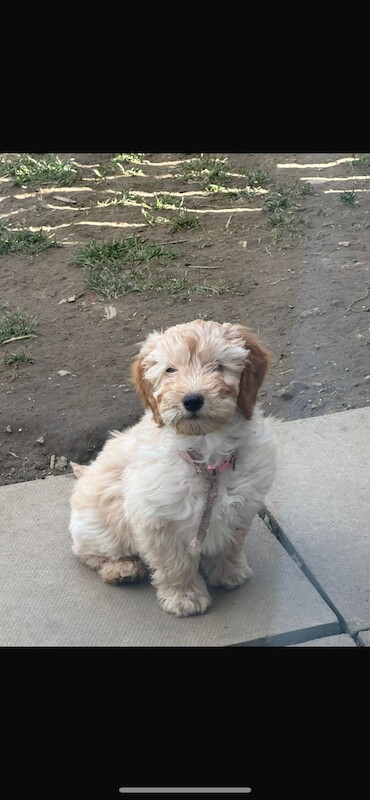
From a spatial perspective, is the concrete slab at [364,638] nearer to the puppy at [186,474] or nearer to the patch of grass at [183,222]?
the puppy at [186,474]

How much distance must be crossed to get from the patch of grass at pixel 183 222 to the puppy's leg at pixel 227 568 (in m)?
2.87

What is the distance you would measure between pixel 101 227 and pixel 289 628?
3.37 metres

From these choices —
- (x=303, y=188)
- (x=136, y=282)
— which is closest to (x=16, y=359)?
(x=136, y=282)

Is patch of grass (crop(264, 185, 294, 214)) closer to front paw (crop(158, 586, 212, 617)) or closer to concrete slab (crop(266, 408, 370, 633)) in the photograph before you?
concrete slab (crop(266, 408, 370, 633))

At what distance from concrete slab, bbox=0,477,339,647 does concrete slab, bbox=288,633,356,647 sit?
25 mm

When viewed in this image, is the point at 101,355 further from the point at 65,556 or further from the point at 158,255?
the point at 65,556

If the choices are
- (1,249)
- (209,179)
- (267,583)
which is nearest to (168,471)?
(267,583)

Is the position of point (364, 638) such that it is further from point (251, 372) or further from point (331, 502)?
point (251, 372)

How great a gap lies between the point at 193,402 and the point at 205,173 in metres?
3.68

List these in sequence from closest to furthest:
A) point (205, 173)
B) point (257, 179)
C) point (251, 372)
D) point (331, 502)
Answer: point (251, 372) → point (331, 502) → point (257, 179) → point (205, 173)

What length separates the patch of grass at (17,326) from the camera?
15.8ft

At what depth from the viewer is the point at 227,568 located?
3.17m

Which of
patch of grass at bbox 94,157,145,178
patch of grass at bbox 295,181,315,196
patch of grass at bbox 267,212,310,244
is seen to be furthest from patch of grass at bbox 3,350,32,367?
patch of grass at bbox 295,181,315,196

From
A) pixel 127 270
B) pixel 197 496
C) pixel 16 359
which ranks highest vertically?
pixel 197 496
